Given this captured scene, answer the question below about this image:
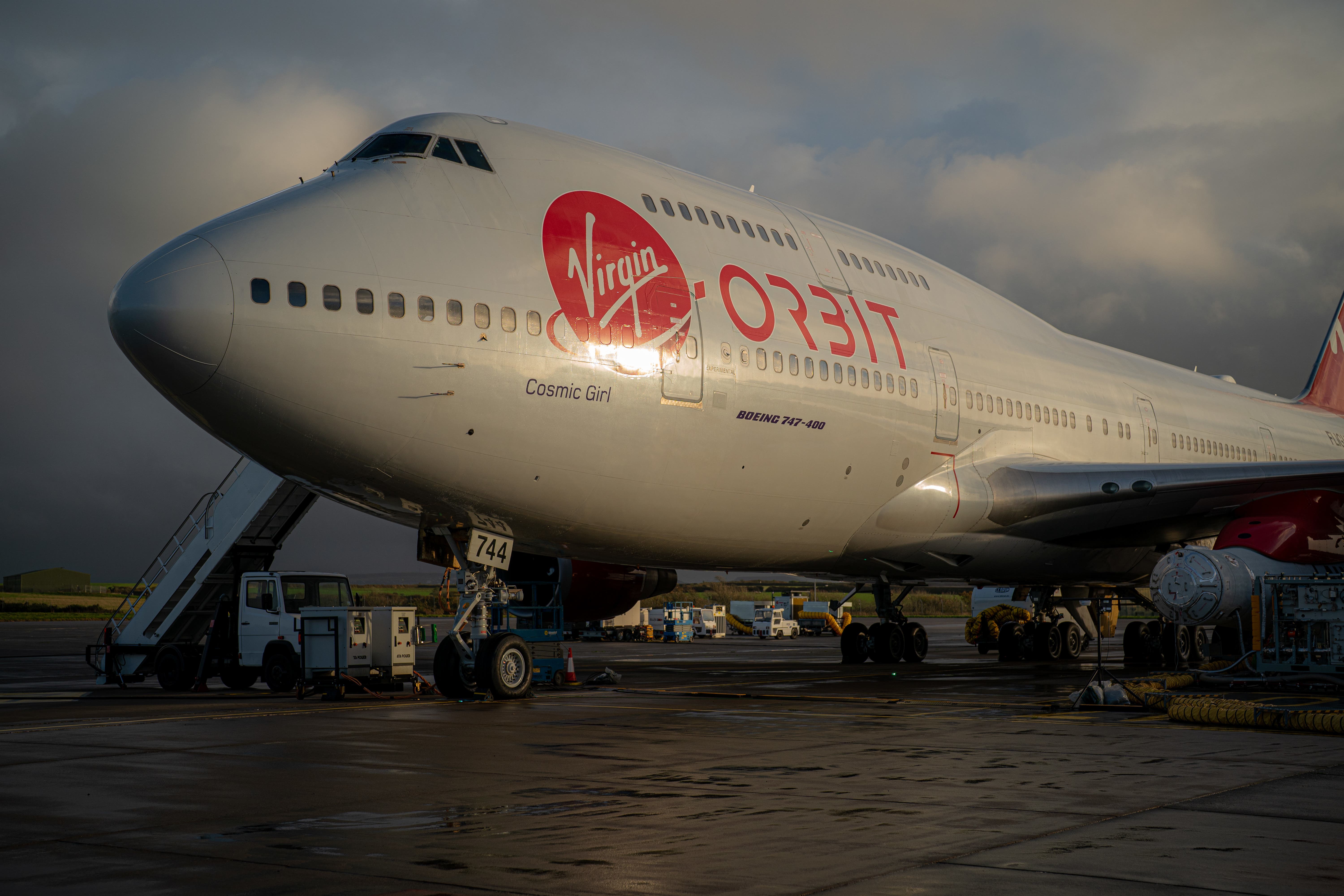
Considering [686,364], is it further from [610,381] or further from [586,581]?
[586,581]

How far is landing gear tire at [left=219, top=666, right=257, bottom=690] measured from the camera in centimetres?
1836

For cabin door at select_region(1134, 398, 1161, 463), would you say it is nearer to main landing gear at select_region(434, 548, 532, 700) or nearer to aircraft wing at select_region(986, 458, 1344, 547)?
aircraft wing at select_region(986, 458, 1344, 547)

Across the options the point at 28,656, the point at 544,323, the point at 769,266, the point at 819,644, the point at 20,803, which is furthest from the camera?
the point at 819,644

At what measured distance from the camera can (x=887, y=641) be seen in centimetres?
2181

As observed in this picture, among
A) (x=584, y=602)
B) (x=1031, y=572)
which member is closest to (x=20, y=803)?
(x=584, y=602)

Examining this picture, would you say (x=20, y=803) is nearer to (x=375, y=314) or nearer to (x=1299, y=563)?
(x=375, y=314)

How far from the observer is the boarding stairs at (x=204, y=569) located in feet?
65.0

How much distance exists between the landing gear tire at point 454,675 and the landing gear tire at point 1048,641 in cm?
1530

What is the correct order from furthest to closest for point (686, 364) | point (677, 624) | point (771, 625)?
point (771, 625) → point (677, 624) → point (686, 364)

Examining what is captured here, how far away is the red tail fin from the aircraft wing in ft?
55.0

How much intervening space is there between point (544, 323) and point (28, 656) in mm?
22073

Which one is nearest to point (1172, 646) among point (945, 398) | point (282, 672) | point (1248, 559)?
point (1248, 559)

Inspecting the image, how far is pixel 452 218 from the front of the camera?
1177 cm

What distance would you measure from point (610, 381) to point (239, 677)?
9864mm
